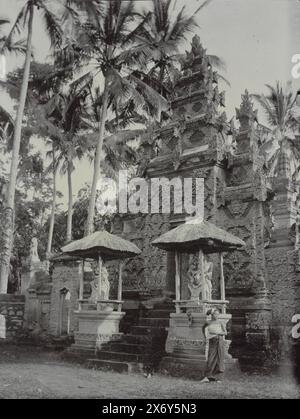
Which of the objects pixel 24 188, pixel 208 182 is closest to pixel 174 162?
pixel 208 182

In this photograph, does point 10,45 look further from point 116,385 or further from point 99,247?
point 116,385

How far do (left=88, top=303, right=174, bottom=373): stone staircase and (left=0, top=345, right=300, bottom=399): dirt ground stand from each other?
0.42 m

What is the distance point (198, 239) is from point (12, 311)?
9.99 metres

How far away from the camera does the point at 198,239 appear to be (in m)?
10.5

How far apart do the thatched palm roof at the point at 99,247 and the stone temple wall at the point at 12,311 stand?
19.5ft

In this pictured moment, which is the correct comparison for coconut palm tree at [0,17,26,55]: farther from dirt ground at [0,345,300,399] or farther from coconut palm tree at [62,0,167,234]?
dirt ground at [0,345,300,399]

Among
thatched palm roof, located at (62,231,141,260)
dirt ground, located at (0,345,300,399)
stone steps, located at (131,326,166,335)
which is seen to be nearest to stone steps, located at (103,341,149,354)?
stone steps, located at (131,326,166,335)

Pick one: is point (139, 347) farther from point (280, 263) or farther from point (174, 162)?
point (174, 162)

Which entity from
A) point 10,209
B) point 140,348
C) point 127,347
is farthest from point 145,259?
point 10,209

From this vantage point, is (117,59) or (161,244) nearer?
(161,244)

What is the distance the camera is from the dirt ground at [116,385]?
7719 mm

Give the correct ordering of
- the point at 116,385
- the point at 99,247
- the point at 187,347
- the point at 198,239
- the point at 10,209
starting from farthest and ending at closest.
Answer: the point at 10,209
the point at 99,247
the point at 198,239
the point at 187,347
the point at 116,385

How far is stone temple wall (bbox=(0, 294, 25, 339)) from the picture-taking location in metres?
17.3

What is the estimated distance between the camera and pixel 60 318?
16.1 metres
